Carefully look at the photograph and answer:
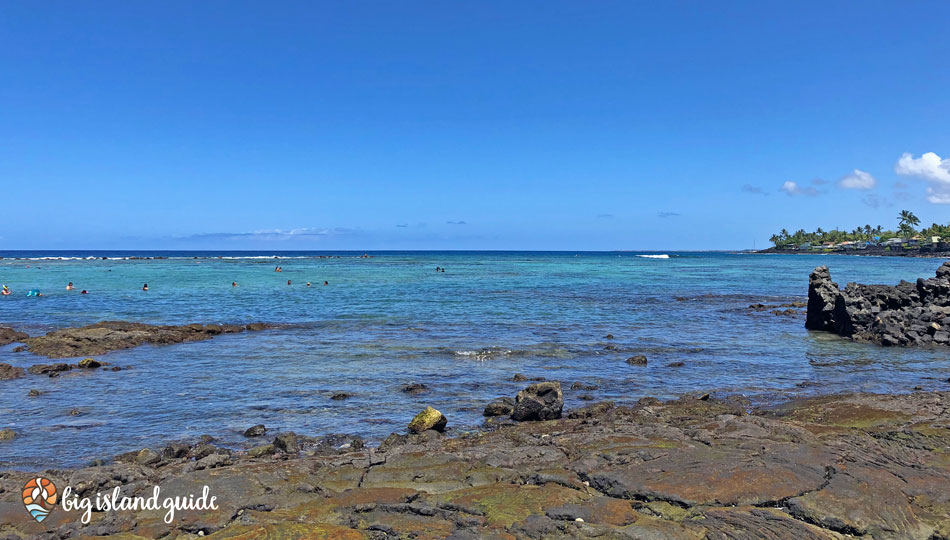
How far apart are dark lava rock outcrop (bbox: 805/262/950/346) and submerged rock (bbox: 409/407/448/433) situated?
69.5 feet

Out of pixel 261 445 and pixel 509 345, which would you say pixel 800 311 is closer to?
pixel 509 345

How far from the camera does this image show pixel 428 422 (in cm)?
1234

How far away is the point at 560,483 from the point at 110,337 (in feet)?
72.5

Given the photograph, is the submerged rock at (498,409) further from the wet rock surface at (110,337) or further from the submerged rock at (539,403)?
the wet rock surface at (110,337)

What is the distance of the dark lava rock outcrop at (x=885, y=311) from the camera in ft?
79.5

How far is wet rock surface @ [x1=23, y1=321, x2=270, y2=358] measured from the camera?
71.6 feet

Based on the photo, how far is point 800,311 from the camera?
35969mm

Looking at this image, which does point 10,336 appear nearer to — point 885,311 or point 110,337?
point 110,337

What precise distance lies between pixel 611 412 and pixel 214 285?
52875 mm

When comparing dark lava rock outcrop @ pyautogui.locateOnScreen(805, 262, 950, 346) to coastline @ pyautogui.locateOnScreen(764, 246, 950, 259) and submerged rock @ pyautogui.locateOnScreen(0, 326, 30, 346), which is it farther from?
coastline @ pyautogui.locateOnScreen(764, 246, 950, 259)

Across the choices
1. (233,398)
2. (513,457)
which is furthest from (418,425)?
(233,398)
